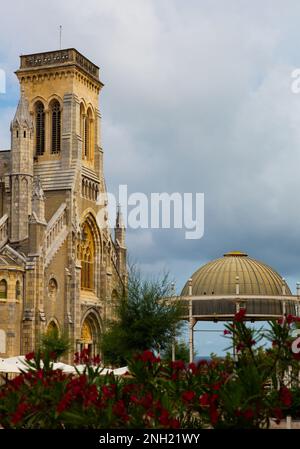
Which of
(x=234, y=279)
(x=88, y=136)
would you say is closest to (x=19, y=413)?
(x=234, y=279)

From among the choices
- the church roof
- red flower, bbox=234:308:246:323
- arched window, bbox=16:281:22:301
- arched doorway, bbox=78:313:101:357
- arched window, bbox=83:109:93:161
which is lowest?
arched doorway, bbox=78:313:101:357

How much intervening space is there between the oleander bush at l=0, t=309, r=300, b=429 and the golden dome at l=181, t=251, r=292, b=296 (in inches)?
919

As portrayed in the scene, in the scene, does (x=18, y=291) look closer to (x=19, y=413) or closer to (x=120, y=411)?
(x=19, y=413)

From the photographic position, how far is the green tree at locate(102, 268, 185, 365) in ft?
147

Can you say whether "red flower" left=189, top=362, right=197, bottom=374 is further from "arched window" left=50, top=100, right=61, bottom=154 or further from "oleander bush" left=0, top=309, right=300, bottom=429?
"arched window" left=50, top=100, right=61, bottom=154

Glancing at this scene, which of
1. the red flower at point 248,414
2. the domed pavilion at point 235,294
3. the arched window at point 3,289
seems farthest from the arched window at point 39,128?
the red flower at point 248,414

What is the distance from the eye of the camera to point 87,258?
66750 millimetres

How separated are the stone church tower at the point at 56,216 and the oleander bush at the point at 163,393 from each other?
134 ft

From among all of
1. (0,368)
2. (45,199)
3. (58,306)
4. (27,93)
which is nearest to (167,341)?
(0,368)

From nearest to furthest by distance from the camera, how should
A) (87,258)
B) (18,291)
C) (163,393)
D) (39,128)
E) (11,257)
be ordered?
(163,393)
(18,291)
(11,257)
(87,258)
(39,128)

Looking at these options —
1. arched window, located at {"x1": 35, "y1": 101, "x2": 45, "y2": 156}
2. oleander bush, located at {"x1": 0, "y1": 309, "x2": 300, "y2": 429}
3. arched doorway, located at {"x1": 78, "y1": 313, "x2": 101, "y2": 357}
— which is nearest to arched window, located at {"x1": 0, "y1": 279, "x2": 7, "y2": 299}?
arched doorway, located at {"x1": 78, "y1": 313, "x2": 101, "y2": 357}

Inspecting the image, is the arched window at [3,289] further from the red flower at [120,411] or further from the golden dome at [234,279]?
the red flower at [120,411]

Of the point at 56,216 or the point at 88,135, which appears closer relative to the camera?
the point at 56,216

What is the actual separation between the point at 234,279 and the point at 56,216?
24.6 m
